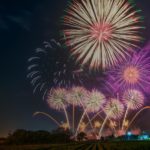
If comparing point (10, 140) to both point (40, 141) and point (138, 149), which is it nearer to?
point (40, 141)

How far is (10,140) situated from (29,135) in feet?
34.2

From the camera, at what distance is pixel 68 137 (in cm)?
17588

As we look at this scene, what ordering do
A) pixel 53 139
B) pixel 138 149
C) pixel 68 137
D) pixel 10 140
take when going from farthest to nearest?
pixel 68 137 → pixel 53 139 → pixel 10 140 → pixel 138 149

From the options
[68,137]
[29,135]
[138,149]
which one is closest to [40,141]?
[29,135]

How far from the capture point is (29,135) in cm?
15612

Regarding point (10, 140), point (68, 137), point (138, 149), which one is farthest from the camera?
point (68, 137)

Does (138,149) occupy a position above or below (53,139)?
below

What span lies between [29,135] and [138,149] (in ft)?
320

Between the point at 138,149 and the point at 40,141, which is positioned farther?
the point at 40,141

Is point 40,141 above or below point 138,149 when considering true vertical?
above

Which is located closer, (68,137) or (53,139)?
(53,139)

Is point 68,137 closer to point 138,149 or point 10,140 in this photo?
point 10,140

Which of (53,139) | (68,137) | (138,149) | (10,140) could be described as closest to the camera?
(138,149)

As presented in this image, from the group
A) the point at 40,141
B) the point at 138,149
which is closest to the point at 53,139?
the point at 40,141
